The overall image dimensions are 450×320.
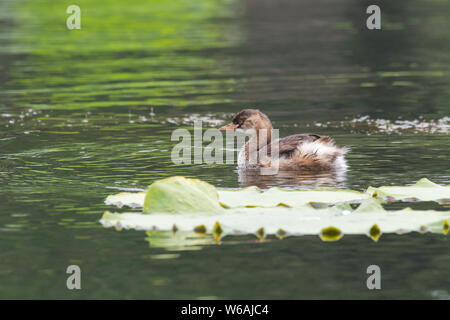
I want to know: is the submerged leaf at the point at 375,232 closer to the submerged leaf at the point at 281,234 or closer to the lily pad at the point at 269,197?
the submerged leaf at the point at 281,234

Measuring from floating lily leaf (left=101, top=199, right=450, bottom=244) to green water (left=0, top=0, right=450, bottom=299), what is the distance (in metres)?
0.13

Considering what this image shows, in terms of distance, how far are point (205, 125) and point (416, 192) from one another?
739 centimetres

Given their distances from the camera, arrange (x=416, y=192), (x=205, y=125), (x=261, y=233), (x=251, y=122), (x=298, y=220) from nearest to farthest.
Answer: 1. (x=261, y=233)
2. (x=298, y=220)
3. (x=416, y=192)
4. (x=251, y=122)
5. (x=205, y=125)

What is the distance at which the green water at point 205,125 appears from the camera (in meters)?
7.32

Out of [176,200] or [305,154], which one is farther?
[305,154]

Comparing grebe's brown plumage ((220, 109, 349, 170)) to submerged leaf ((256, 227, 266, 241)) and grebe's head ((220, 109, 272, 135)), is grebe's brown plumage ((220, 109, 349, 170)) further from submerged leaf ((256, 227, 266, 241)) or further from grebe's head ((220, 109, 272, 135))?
submerged leaf ((256, 227, 266, 241))

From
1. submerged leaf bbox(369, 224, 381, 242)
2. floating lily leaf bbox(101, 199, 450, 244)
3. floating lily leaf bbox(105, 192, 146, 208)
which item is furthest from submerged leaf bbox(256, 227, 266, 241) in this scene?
floating lily leaf bbox(105, 192, 146, 208)

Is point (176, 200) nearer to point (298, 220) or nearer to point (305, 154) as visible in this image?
point (298, 220)

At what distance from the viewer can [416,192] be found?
9.68 meters

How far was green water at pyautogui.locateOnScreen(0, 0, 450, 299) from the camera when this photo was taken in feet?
24.0

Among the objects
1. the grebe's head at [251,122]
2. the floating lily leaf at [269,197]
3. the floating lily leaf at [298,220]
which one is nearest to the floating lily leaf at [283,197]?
the floating lily leaf at [269,197]

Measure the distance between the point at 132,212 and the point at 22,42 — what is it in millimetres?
25365

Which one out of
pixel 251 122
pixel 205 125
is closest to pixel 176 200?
pixel 251 122

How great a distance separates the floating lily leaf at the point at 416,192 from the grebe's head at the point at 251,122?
3308mm
